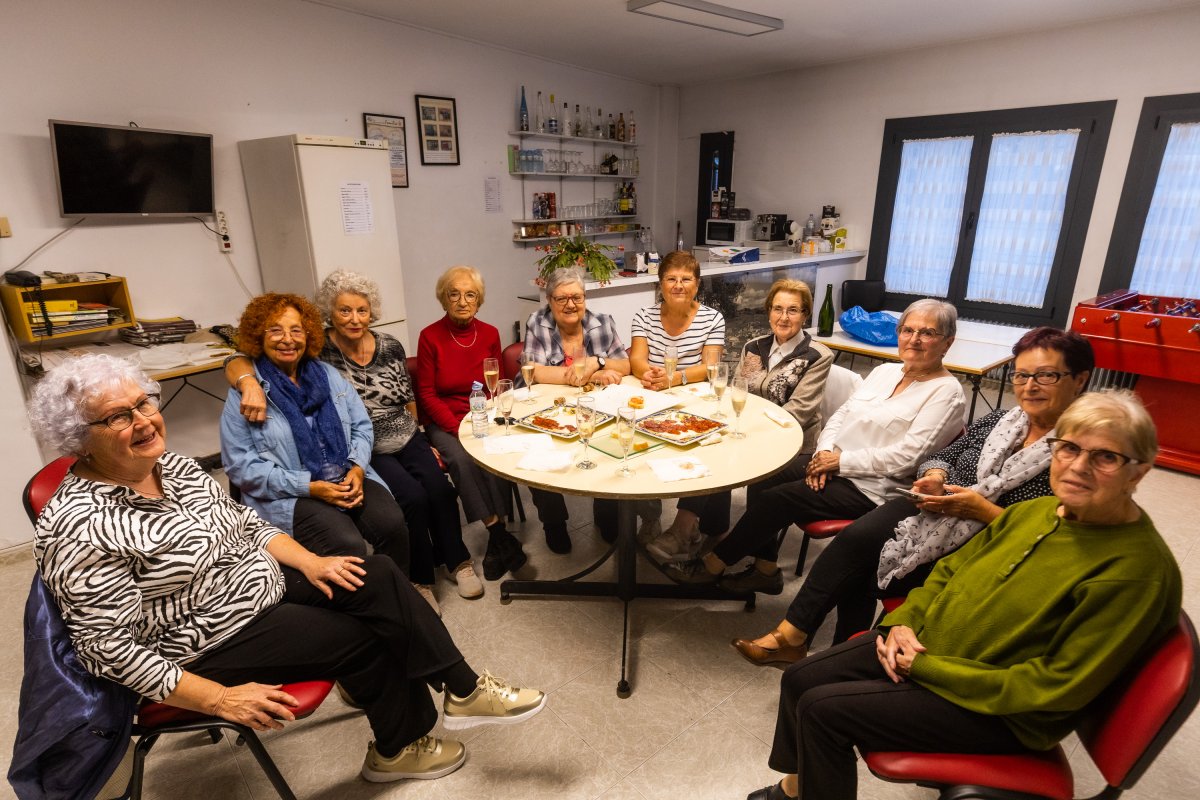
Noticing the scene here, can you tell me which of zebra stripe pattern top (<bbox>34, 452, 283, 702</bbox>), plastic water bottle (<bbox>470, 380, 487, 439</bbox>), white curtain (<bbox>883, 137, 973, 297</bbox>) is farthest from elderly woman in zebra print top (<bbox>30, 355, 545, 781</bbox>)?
white curtain (<bbox>883, 137, 973, 297</bbox>)

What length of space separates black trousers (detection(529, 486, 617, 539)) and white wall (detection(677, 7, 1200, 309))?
4.25 metres

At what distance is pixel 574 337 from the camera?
2850 millimetres

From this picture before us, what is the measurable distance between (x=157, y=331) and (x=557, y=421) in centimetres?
250

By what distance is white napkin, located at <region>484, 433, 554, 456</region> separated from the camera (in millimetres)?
1964

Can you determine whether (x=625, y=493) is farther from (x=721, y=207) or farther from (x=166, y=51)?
(x=721, y=207)

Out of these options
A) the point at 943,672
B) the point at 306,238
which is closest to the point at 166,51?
the point at 306,238

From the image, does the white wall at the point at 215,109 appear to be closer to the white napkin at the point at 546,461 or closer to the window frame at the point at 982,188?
the white napkin at the point at 546,461

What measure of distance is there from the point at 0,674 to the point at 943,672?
2.83 meters

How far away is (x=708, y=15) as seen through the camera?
13.3 feet

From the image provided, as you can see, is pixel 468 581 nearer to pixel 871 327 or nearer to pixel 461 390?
pixel 461 390

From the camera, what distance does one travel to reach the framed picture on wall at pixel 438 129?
186 inches

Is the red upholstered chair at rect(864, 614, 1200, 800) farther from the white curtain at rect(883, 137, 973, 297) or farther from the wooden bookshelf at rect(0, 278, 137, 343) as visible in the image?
the white curtain at rect(883, 137, 973, 297)

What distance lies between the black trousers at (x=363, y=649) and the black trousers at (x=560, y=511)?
3.37ft

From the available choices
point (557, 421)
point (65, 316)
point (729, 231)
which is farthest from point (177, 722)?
point (729, 231)
